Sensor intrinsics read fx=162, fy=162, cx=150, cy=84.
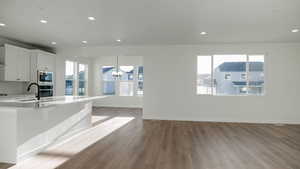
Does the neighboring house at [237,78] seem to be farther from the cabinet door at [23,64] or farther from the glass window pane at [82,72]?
the glass window pane at [82,72]

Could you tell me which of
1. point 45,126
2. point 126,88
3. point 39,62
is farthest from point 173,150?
point 126,88

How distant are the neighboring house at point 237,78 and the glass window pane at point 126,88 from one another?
15.5 ft

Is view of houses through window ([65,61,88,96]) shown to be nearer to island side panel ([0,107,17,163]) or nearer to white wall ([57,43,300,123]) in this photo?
white wall ([57,43,300,123])

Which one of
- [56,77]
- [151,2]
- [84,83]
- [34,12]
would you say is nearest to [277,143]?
[151,2]

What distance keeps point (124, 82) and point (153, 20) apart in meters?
5.92

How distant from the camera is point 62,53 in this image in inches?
254

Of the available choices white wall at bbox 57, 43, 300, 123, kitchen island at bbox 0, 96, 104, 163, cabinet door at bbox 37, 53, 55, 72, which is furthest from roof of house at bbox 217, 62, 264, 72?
cabinet door at bbox 37, 53, 55, 72

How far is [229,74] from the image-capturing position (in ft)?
19.1

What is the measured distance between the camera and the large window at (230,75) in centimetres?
572

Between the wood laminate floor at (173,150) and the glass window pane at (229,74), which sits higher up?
the glass window pane at (229,74)

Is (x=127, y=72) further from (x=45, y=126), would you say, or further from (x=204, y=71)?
(x=45, y=126)

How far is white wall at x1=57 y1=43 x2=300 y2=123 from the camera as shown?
5414 mm

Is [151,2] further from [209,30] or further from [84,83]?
[84,83]

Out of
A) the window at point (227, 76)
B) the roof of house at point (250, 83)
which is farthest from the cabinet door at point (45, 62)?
the roof of house at point (250, 83)
